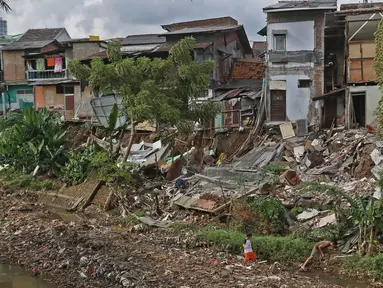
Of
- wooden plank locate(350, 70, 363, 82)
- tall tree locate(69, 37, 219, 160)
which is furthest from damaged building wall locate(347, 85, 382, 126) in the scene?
tall tree locate(69, 37, 219, 160)

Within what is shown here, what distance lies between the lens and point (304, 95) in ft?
79.6

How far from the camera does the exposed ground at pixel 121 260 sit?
30.9ft

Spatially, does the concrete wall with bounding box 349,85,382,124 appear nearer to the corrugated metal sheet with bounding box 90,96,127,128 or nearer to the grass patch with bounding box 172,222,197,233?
the grass patch with bounding box 172,222,197,233

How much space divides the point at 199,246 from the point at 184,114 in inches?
268

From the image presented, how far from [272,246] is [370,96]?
1196 cm

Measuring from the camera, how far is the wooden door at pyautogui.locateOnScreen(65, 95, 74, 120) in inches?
1230

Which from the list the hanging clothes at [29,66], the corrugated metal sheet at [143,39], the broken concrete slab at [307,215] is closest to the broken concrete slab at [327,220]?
the broken concrete slab at [307,215]

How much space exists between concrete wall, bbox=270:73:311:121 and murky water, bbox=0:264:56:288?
1662 centimetres

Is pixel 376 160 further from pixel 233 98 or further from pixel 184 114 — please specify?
pixel 233 98

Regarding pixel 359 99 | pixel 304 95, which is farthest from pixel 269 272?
pixel 304 95

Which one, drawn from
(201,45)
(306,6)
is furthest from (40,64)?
(306,6)

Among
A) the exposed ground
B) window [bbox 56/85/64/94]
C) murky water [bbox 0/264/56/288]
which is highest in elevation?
window [bbox 56/85/64/94]

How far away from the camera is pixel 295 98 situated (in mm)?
24391

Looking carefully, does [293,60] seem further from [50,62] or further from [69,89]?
[50,62]
